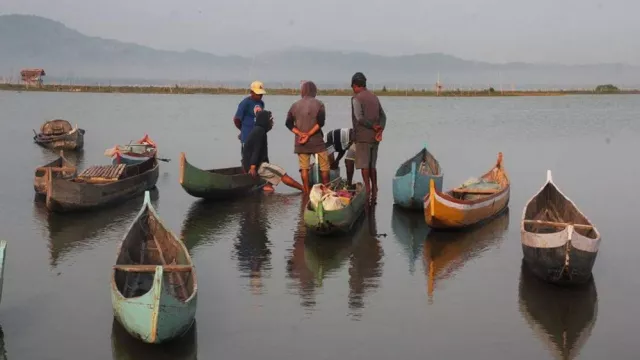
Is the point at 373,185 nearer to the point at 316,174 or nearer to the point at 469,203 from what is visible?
the point at 316,174

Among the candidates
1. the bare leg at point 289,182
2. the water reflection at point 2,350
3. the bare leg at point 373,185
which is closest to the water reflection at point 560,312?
the bare leg at point 373,185

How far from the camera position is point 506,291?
9570 mm

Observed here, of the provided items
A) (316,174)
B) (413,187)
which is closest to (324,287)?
(413,187)

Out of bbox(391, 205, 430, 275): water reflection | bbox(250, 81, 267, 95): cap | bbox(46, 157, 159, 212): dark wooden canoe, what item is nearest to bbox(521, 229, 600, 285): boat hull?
bbox(391, 205, 430, 275): water reflection

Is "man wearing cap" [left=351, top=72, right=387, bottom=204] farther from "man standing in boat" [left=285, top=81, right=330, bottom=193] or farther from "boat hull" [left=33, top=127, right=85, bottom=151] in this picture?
"boat hull" [left=33, top=127, right=85, bottom=151]

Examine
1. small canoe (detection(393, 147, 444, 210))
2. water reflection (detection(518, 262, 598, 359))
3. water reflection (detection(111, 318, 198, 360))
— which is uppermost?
small canoe (detection(393, 147, 444, 210))

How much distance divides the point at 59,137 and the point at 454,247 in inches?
677

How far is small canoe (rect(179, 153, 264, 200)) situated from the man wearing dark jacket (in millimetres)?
309

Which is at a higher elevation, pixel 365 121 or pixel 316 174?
pixel 365 121

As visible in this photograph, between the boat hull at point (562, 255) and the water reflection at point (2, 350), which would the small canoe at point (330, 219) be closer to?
the boat hull at point (562, 255)

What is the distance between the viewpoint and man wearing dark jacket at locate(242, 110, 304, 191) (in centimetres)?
1459

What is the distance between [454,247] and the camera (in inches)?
→ 459

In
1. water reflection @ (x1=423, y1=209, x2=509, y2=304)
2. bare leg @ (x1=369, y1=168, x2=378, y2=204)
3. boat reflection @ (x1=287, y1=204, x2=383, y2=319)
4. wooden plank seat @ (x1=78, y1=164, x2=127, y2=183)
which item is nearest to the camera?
boat reflection @ (x1=287, y1=204, x2=383, y2=319)

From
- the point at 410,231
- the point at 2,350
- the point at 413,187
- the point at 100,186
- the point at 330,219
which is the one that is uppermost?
the point at 413,187
